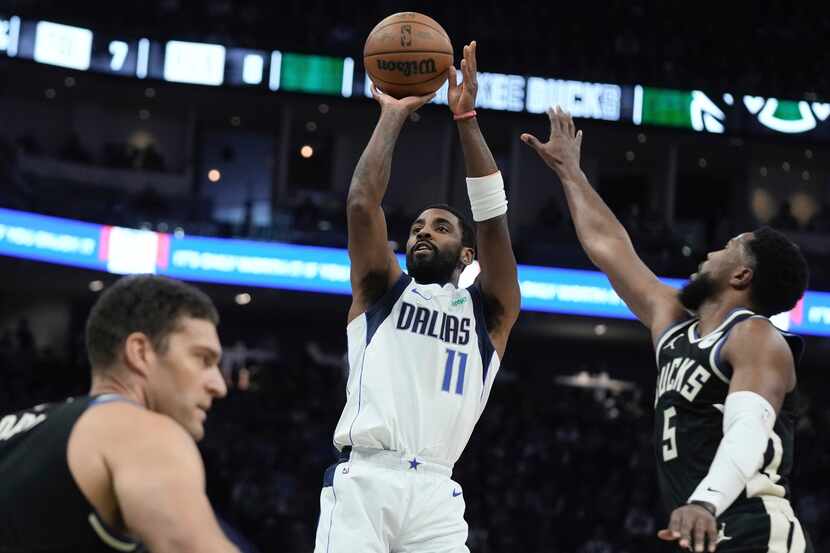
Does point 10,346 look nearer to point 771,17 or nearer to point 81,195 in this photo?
point 81,195

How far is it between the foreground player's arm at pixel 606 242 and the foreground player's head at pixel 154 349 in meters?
2.45

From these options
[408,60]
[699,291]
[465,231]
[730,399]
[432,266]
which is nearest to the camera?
[730,399]

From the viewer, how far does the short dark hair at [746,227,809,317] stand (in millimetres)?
4258

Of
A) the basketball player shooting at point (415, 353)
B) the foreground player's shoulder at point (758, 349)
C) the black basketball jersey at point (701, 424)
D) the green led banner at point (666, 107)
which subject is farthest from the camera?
the green led banner at point (666, 107)

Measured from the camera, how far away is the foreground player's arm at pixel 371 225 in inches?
188

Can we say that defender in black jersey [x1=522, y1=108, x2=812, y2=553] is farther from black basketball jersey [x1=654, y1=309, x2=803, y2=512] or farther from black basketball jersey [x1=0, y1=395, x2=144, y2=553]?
black basketball jersey [x1=0, y1=395, x2=144, y2=553]

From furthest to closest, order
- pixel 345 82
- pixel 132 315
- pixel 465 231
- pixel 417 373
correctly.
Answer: pixel 345 82 < pixel 465 231 < pixel 417 373 < pixel 132 315

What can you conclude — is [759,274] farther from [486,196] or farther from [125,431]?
[125,431]

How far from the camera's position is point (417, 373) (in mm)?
4684

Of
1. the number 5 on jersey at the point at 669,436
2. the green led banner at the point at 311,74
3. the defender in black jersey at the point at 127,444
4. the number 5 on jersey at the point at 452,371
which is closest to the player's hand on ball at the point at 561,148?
the number 5 on jersey at the point at 452,371

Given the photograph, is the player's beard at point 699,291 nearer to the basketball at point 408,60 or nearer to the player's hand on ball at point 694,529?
the player's hand on ball at point 694,529

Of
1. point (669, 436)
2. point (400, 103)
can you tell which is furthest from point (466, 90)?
point (669, 436)

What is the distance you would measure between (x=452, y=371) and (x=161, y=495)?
100 inches

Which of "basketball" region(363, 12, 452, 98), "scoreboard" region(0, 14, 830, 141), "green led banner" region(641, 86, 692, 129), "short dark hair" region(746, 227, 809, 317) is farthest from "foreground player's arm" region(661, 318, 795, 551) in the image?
"green led banner" region(641, 86, 692, 129)
